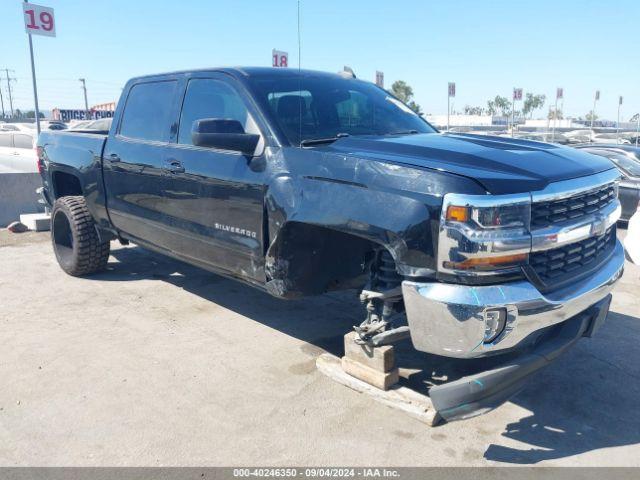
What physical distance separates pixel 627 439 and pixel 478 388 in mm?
1055

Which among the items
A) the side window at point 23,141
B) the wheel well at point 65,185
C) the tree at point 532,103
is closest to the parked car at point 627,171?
the wheel well at point 65,185

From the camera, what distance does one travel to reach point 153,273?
6254 millimetres

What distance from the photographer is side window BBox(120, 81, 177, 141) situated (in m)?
4.57

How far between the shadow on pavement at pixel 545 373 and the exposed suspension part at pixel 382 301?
601mm

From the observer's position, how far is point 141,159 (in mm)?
4645

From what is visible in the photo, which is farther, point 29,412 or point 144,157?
point 144,157

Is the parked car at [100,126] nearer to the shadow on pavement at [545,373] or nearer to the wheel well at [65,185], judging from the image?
the wheel well at [65,185]

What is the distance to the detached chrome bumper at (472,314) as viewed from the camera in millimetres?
2555

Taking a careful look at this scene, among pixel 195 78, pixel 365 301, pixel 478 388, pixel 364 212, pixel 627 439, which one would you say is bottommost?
pixel 627 439

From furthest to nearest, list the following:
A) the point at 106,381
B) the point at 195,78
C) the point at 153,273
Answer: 1. the point at 153,273
2. the point at 195,78
3. the point at 106,381

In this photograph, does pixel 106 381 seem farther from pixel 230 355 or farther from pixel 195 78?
pixel 195 78

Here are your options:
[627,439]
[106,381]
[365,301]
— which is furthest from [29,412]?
[627,439]

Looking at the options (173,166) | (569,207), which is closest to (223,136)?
(173,166)

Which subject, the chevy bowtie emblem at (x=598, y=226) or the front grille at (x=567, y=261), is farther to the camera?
the chevy bowtie emblem at (x=598, y=226)
